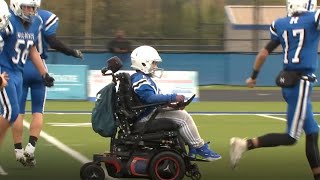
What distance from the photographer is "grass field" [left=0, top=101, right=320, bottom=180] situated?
8.34 m

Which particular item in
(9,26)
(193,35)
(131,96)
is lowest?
(193,35)

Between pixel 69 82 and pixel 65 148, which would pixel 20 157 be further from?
pixel 69 82

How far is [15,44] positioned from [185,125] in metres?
1.86

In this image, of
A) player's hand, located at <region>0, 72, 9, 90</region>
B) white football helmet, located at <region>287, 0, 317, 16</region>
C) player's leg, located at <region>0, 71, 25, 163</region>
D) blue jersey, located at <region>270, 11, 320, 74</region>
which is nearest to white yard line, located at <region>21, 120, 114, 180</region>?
player's leg, located at <region>0, 71, 25, 163</region>

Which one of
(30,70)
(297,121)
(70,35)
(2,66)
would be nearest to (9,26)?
(2,66)

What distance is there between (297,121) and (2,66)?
9.37 feet

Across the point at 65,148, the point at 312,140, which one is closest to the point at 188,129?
the point at 312,140

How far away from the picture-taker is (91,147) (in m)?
10.4

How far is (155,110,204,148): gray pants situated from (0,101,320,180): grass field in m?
0.66

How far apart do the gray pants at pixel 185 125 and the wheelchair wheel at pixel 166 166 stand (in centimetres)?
20

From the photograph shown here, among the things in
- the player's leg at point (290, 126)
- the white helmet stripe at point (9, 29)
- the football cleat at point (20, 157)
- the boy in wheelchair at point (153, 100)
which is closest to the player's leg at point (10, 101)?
the white helmet stripe at point (9, 29)

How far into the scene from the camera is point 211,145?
10.8 meters

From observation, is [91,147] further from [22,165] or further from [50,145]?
[22,165]

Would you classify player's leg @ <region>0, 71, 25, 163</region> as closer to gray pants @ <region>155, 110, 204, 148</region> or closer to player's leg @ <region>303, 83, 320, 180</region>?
gray pants @ <region>155, 110, 204, 148</region>
